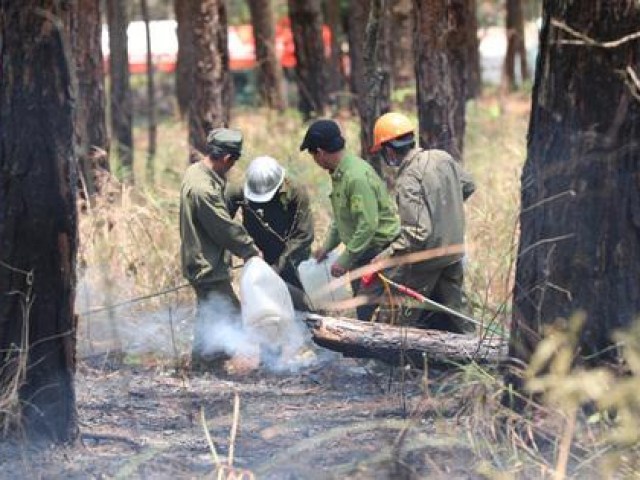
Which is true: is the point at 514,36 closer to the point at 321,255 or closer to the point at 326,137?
the point at 321,255

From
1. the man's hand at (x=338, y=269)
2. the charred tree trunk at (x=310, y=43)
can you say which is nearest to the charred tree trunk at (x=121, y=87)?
the charred tree trunk at (x=310, y=43)

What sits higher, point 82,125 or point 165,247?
point 82,125

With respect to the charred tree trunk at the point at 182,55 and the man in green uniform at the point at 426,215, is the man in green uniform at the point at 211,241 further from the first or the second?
the charred tree trunk at the point at 182,55

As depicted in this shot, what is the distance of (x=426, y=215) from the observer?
888 cm

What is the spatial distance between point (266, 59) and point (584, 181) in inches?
658

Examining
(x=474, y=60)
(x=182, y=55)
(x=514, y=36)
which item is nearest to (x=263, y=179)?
(x=182, y=55)

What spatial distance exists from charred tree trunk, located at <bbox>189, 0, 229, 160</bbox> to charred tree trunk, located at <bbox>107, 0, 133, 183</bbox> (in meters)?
0.85

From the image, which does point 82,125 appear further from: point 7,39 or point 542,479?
point 542,479

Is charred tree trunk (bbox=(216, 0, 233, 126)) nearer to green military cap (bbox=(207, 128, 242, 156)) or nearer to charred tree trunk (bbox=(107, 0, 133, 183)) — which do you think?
charred tree trunk (bbox=(107, 0, 133, 183))

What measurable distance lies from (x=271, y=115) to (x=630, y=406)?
15130 mm

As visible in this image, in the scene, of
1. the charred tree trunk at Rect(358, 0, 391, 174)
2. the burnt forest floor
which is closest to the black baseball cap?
the burnt forest floor

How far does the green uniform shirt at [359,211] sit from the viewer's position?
30.5 ft

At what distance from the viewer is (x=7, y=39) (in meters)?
6.58

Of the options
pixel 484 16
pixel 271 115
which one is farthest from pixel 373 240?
pixel 484 16
